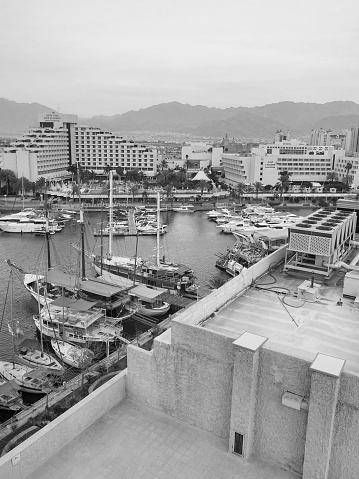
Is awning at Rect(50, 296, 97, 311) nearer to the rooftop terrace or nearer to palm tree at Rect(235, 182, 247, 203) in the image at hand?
the rooftop terrace

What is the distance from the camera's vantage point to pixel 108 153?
78.9 m

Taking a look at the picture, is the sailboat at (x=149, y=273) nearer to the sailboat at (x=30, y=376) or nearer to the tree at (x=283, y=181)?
the sailboat at (x=30, y=376)

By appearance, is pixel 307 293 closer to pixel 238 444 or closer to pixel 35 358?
pixel 238 444

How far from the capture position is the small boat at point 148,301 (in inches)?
885

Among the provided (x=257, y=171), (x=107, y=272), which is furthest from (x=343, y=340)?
(x=257, y=171)

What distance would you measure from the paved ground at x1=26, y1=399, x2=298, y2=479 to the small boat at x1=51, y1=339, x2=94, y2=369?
9.43 meters

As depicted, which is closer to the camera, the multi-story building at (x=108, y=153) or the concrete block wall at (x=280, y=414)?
the concrete block wall at (x=280, y=414)

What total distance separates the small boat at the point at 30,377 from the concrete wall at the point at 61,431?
26.4 feet

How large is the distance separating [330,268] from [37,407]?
9.97 m

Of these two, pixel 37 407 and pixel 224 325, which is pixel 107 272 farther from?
pixel 224 325

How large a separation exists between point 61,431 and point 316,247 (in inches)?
348

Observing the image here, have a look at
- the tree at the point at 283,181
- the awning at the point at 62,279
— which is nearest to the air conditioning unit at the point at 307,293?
the awning at the point at 62,279

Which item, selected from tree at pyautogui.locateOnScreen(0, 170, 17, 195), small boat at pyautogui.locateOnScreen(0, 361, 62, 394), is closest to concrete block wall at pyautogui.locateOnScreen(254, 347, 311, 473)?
small boat at pyautogui.locateOnScreen(0, 361, 62, 394)

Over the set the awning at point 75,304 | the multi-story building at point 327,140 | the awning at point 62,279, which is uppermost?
the multi-story building at point 327,140
